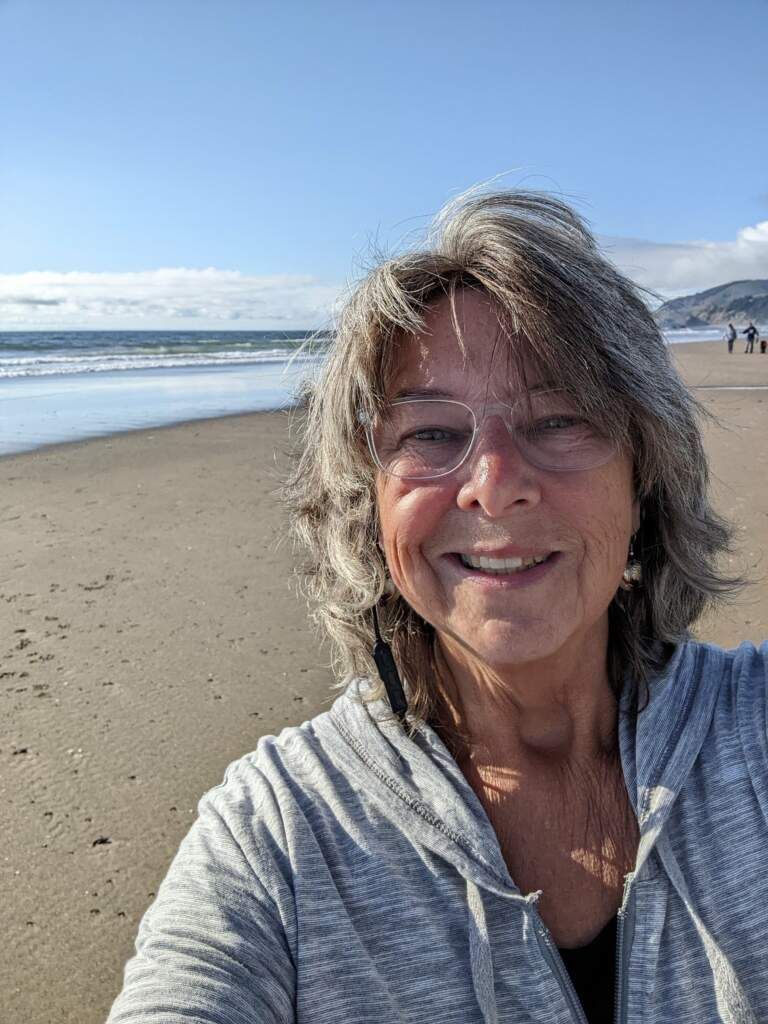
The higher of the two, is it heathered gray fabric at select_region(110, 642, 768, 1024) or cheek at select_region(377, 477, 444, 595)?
cheek at select_region(377, 477, 444, 595)

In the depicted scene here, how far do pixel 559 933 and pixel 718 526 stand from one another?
105 cm

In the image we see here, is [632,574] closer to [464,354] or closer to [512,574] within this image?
[512,574]

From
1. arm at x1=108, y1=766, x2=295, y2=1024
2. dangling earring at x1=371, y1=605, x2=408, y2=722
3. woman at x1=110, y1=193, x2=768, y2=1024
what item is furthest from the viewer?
dangling earring at x1=371, y1=605, x2=408, y2=722

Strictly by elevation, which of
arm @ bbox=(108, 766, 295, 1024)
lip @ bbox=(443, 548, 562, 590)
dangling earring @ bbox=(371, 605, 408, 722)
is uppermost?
lip @ bbox=(443, 548, 562, 590)

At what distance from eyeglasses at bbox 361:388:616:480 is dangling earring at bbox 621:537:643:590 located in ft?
1.51

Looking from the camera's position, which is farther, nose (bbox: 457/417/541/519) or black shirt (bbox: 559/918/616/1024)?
nose (bbox: 457/417/541/519)

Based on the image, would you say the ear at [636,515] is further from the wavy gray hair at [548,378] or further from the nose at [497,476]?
the nose at [497,476]

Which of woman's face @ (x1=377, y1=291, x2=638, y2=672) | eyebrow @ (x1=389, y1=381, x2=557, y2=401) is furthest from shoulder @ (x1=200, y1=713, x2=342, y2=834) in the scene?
eyebrow @ (x1=389, y1=381, x2=557, y2=401)

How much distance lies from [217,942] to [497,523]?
36.2 inches

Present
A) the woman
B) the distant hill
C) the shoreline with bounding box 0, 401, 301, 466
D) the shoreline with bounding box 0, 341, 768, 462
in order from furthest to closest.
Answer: the distant hill < the shoreline with bounding box 0, 341, 768, 462 < the shoreline with bounding box 0, 401, 301, 466 < the woman

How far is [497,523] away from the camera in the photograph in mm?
1742

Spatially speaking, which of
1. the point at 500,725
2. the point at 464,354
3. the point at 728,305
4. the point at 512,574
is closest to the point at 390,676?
the point at 500,725

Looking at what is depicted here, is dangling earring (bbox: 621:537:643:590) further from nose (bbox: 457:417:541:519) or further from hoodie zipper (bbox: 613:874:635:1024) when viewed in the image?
hoodie zipper (bbox: 613:874:635:1024)

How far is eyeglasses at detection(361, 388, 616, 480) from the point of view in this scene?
1752 mm
